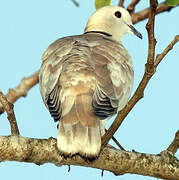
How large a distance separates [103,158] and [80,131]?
24cm

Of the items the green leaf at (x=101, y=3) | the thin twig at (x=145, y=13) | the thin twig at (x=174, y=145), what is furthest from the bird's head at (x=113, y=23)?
the thin twig at (x=174, y=145)

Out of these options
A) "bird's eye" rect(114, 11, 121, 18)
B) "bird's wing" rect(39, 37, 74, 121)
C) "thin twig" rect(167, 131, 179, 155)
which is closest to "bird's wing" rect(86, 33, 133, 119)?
"bird's wing" rect(39, 37, 74, 121)

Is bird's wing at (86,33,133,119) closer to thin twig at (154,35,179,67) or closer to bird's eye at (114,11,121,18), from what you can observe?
thin twig at (154,35,179,67)

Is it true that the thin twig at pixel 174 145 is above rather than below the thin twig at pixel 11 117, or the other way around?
below

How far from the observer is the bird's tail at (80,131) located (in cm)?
332

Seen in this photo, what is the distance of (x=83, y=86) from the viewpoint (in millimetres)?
3730

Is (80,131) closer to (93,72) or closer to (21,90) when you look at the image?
(93,72)

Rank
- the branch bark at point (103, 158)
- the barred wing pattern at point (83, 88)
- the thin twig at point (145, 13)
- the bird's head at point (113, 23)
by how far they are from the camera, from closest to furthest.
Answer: the branch bark at point (103, 158)
the barred wing pattern at point (83, 88)
the thin twig at point (145, 13)
the bird's head at point (113, 23)

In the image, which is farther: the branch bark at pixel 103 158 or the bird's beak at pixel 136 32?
the bird's beak at pixel 136 32

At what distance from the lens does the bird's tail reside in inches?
131

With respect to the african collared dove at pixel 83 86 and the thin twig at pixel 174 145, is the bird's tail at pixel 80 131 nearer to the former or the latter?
the african collared dove at pixel 83 86

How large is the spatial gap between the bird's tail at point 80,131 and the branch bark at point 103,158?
0.06m

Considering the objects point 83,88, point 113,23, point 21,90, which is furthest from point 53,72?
point 113,23

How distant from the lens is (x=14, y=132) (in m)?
3.20
